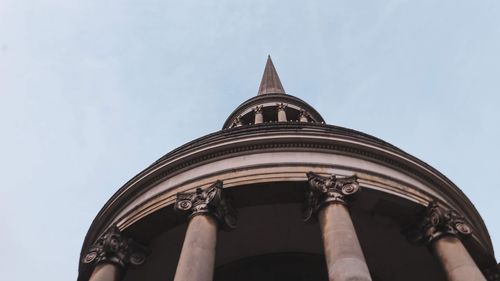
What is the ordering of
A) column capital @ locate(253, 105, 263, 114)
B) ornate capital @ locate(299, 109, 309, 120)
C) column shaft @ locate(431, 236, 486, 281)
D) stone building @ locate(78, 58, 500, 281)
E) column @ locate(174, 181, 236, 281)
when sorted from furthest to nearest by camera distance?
column capital @ locate(253, 105, 263, 114), ornate capital @ locate(299, 109, 309, 120), stone building @ locate(78, 58, 500, 281), column shaft @ locate(431, 236, 486, 281), column @ locate(174, 181, 236, 281)

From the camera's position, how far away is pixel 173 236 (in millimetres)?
26109

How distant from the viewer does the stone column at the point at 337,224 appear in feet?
58.2

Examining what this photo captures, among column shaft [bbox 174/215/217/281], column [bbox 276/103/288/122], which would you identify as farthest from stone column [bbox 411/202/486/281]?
column [bbox 276/103/288/122]

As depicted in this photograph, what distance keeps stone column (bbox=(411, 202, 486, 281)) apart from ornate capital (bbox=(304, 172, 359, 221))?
3.72m

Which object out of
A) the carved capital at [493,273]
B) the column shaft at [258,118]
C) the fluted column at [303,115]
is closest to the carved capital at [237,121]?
the column shaft at [258,118]

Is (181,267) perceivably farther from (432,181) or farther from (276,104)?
(276,104)

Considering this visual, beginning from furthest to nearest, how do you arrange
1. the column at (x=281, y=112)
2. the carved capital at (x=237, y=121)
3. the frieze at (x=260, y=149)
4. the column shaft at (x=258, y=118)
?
the carved capital at (x=237, y=121), the column shaft at (x=258, y=118), the column at (x=281, y=112), the frieze at (x=260, y=149)

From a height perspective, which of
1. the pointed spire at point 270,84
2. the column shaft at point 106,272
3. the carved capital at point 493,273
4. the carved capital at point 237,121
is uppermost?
the pointed spire at point 270,84

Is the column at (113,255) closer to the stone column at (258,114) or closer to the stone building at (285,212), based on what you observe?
the stone building at (285,212)

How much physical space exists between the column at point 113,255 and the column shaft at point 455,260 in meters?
12.6

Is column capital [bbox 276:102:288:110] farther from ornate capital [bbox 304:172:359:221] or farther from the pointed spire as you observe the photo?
ornate capital [bbox 304:172:359:221]

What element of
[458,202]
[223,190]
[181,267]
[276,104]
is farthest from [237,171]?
[276,104]

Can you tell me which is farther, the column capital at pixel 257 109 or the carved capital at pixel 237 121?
the column capital at pixel 257 109

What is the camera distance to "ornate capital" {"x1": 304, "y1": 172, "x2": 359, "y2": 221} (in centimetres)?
2169
